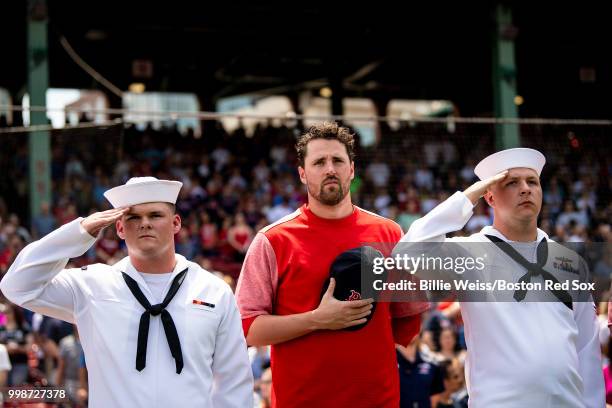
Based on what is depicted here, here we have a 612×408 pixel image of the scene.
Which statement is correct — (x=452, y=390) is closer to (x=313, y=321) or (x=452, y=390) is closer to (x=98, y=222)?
(x=313, y=321)

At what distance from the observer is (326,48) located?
77.6 feet

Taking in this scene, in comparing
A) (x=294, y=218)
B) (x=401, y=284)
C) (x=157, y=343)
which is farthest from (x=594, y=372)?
(x=157, y=343)

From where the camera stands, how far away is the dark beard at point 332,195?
463 centimetres

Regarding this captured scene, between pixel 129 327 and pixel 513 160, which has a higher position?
pixel 513 160

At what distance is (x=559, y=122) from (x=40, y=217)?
230 inches

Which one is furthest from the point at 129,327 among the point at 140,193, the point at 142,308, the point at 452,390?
the point at 452,390

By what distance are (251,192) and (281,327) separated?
11548 millimetres

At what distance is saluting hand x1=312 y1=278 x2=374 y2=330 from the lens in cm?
443

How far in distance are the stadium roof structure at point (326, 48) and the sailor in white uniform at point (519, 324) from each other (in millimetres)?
15298

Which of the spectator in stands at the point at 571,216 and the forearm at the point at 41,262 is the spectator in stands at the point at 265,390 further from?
the spectator in stands at the point at 571,216

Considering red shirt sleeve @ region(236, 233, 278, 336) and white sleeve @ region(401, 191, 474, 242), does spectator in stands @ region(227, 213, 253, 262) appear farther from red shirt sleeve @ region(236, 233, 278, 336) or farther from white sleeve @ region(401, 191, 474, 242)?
white sleeve @ region(401, 191, 474, 242)

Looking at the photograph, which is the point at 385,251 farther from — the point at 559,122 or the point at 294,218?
the point at 559,122

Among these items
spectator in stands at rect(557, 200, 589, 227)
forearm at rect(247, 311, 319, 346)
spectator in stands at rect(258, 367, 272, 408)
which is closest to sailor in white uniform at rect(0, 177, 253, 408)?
forearm at rect(247, 311, 319, 346)

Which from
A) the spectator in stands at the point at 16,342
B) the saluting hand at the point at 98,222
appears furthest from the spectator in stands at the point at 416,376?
the saluting hand at the point at 98,222
